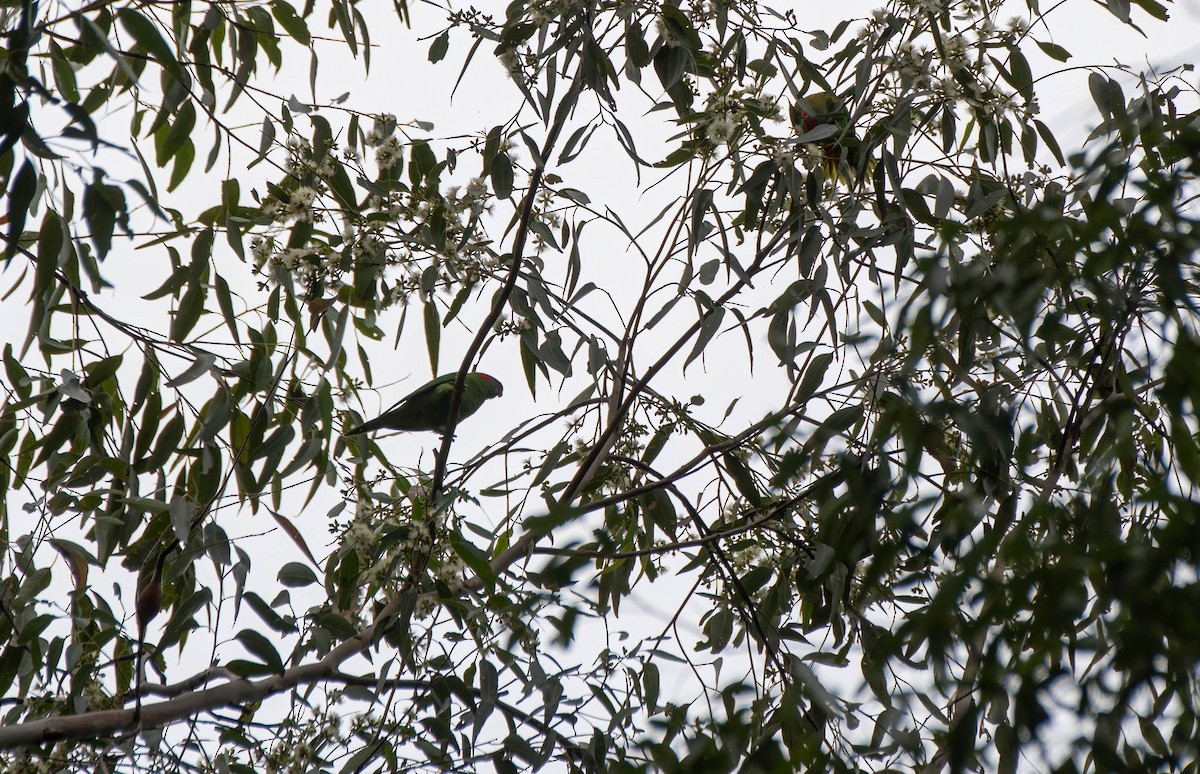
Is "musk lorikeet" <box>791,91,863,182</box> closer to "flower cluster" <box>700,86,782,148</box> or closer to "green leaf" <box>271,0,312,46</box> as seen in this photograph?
"flower cluster" <box>700,86,782,148</box>

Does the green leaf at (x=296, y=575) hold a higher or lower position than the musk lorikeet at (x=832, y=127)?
lower

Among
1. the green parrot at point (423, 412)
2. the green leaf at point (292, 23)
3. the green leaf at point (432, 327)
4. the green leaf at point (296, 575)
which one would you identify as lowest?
the green leaf at point (296, 575)

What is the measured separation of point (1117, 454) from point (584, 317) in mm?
1047

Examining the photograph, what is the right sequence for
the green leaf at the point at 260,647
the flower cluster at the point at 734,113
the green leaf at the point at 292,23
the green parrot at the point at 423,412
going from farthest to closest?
the green parrot at the point at 423,412
the green leaf at the point at 292,23
the flower cluster at the point at 734,113
the green leaf at the point at 260,647

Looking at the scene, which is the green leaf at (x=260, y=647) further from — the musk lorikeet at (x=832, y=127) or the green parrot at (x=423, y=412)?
the musk lorikeet at (x=832, y=127)

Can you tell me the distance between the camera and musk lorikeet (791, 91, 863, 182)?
5.23 ft

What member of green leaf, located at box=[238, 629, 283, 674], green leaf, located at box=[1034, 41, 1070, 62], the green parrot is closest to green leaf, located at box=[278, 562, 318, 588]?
green leaf, located at box=[238, 629, 283, 674]

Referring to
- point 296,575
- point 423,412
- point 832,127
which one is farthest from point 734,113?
point 423,412

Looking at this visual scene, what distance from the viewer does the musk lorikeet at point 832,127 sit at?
1593mm

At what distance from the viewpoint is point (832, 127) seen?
1.54 meters

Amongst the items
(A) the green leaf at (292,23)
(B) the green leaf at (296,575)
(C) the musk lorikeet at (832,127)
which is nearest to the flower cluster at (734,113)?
(C) the musk lorikeet at (832,127)

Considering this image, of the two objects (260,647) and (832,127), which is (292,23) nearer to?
(832,127)

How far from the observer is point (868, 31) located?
170cm

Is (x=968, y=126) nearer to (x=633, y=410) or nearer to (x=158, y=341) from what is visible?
(x=633, y=410)
